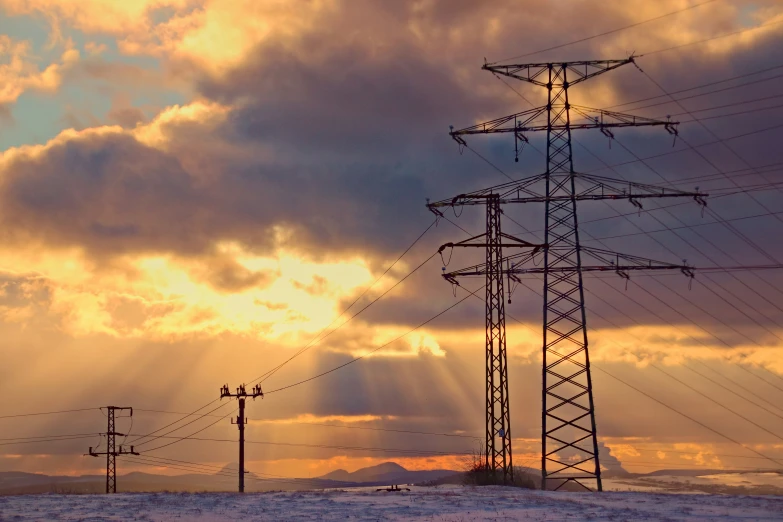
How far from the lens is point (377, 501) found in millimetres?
66312

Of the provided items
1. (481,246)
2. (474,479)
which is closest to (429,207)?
(481,246)

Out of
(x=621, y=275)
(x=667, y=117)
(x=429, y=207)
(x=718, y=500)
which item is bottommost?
(x=718, y=500)

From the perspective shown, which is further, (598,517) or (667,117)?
(667,117)

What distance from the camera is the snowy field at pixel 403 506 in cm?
5447

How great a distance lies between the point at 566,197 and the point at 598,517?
30710 mm

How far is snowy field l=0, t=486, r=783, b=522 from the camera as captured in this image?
54.5 m

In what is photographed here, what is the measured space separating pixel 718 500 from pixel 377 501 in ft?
78.3

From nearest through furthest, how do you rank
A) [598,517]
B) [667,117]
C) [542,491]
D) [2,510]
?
[598,517] → [2,510] → [542,491] → [667,117]

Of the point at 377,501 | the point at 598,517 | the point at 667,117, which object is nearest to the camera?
the point at 598,517

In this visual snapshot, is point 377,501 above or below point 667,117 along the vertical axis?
below

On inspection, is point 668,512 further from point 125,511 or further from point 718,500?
point 125,511

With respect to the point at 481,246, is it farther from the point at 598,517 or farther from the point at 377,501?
the point at 598,517

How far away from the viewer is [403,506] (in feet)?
204

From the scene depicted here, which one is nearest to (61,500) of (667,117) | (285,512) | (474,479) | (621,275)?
(285,512)
